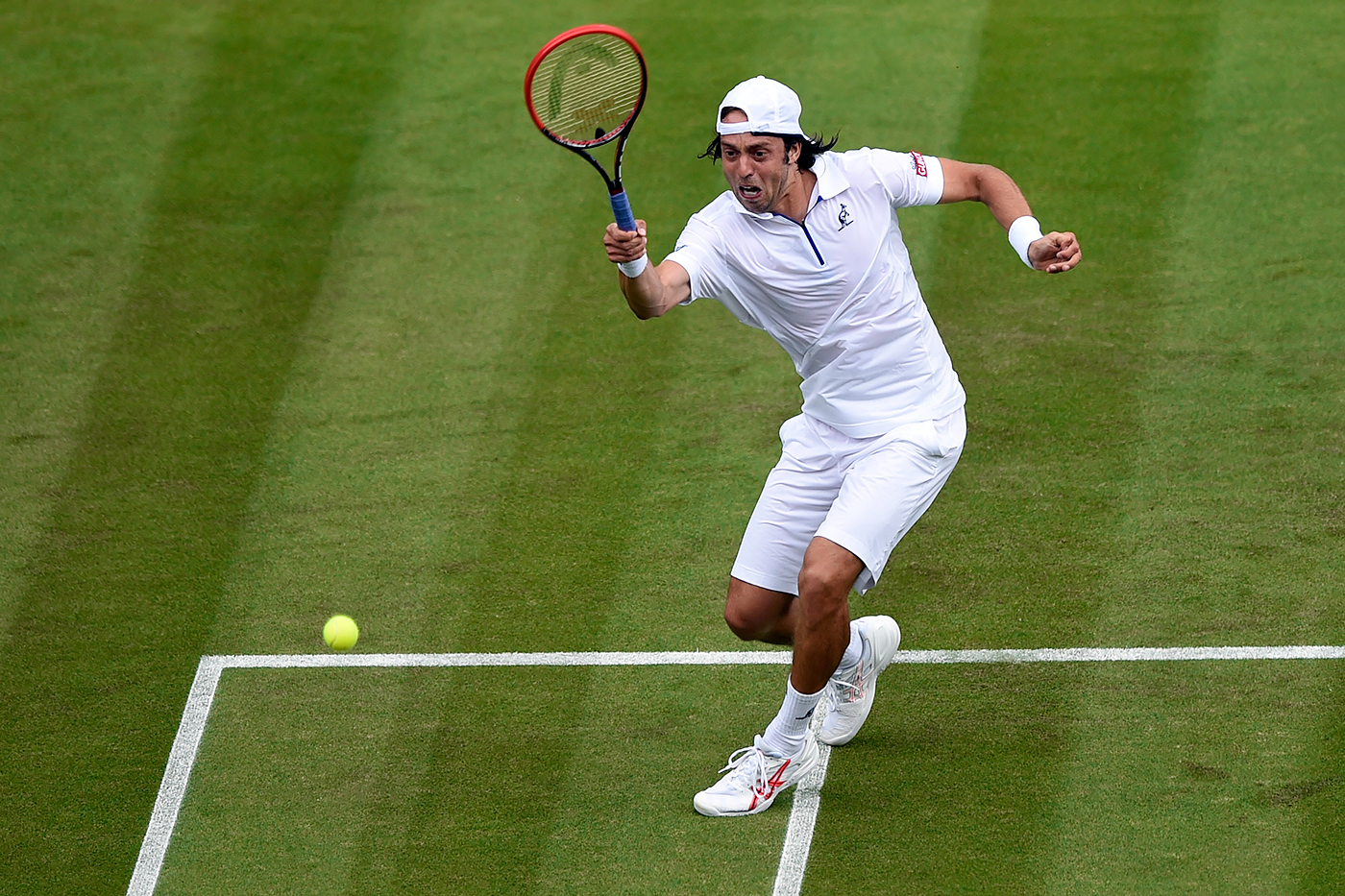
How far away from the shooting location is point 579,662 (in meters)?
7.22

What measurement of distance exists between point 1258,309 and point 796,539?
3.76m

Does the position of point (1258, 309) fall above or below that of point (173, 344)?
above

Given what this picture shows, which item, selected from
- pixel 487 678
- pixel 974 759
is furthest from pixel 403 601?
pixel 974 759

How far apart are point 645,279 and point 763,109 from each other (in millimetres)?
804

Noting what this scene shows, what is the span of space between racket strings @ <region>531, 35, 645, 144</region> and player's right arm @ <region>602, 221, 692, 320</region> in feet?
1.45

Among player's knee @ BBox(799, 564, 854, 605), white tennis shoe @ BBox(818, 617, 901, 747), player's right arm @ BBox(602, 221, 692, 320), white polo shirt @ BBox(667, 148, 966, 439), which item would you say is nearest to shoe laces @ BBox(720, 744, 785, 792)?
white tennis shoe @ BBox(818, 617, 901, 747)

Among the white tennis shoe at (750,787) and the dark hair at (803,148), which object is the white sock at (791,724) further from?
the dark hair at (803,148)

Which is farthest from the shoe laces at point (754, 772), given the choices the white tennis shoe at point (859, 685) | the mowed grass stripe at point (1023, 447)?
the white tennis shoe at point (859, 685)

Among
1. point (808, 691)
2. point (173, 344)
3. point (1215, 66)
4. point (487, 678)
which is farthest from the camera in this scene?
point (1215, 66)

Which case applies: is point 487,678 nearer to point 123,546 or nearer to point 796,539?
point 796,539

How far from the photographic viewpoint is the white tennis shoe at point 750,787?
6414mm

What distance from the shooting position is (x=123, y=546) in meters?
8.02

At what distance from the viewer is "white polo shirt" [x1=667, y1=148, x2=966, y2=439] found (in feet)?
20.6

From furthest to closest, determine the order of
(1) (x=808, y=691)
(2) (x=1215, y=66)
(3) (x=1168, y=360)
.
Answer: (2) (x=1215, y=66), (3) (x=1168, y=360), (1) (x=808, y=691)
